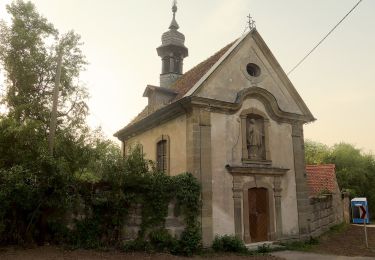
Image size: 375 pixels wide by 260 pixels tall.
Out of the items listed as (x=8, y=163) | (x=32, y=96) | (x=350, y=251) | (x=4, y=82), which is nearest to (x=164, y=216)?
(x=8, y=163)

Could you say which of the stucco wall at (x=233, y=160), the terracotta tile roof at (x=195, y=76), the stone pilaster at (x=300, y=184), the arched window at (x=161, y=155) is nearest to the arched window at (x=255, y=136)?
the stucco wall at (x=233, y=160)

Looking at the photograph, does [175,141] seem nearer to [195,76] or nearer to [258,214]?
[195,76]

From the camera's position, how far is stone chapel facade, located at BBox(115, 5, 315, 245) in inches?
529

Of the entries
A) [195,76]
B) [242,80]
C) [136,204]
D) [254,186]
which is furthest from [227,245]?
[195,76]

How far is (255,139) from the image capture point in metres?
14.9

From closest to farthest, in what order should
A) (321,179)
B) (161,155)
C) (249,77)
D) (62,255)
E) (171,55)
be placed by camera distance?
(62,255), (249,77), (161,155), (171,55), (321,179)

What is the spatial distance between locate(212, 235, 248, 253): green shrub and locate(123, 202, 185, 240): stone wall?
1.42 meters

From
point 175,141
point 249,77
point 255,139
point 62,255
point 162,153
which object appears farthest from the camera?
point 162,153

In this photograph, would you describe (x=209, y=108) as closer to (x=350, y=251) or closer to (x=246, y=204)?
(x=246, y=204)

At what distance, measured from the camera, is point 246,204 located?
14016 millimetres

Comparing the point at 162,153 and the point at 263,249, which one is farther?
the point at 162,153

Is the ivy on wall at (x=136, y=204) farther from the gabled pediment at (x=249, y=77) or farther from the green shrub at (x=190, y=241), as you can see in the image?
the gabled pediment at (x=249, y=77)

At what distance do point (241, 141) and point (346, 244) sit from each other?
6.66 meters

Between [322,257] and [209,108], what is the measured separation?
22.6ft
